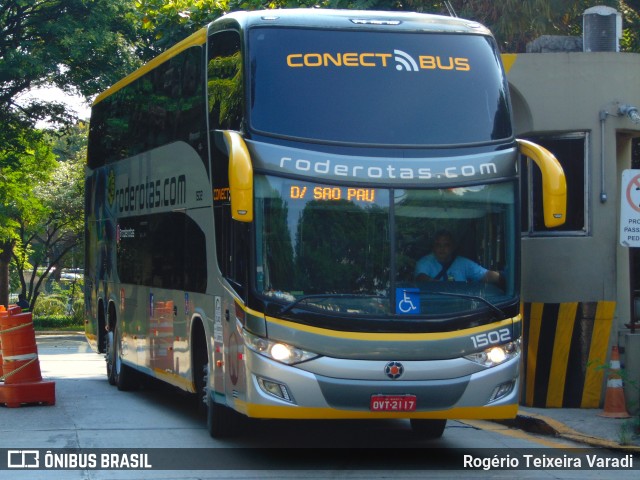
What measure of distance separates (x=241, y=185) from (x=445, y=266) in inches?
77.6

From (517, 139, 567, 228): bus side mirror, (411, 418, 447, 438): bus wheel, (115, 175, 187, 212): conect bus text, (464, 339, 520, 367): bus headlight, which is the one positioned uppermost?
(115, 175, 187, 212): conect bus text

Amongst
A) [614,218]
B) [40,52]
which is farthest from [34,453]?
[40,52]

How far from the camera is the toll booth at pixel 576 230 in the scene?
14242 mm

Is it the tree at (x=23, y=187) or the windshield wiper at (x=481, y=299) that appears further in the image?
the tree at (x=23, y=187)

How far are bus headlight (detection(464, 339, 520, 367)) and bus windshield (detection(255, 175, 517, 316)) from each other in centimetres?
40

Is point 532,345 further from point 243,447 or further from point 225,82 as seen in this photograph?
point 225,82

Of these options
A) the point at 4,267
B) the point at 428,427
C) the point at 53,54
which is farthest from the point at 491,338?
the point at 4,267

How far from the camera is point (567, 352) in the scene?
14258mm

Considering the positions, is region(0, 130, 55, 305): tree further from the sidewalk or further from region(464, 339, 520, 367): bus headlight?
region(464, 339, 520, 367): bus headlight

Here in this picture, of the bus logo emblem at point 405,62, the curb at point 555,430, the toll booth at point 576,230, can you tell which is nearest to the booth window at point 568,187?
the toll booth at point 576,230

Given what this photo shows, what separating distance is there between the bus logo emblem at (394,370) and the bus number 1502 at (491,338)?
2.32ft

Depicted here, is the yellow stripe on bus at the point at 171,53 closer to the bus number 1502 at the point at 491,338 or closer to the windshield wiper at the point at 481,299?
the windshield wiper at the point at 481,299

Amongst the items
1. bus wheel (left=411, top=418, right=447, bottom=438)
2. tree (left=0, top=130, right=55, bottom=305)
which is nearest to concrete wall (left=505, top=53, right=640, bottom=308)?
bus wheel (left=411, top=418, right=447, bottom=438)

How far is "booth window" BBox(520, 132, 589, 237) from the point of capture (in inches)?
571
